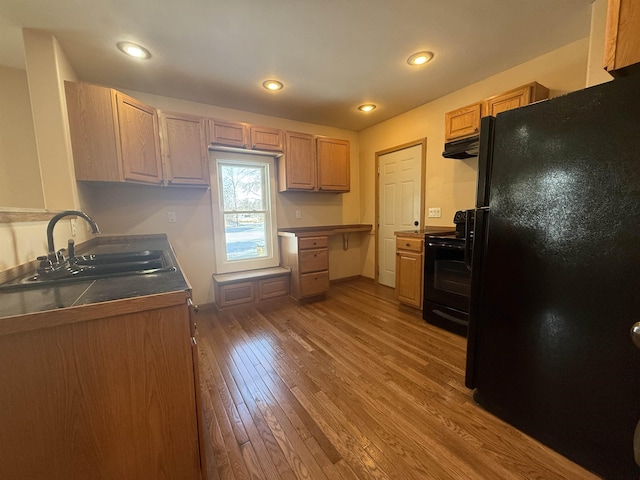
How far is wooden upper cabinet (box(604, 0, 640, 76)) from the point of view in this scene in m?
0.92

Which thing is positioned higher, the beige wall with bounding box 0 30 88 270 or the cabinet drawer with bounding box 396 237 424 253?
the beige wall with bounding box 0 30 88 270

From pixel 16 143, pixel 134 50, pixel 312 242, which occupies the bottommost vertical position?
pixel 312 242

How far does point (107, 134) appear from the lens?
2.14 m

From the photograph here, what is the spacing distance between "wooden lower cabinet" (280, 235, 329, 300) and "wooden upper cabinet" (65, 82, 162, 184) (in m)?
1.77

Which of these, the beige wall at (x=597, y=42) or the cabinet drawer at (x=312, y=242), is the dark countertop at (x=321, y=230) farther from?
the beige wall at (x=597, y=42)

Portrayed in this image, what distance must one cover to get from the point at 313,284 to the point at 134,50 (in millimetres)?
2883

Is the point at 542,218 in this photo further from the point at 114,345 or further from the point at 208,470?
the point at 208,470

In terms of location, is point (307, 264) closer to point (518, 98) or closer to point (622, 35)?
point (518, 98)

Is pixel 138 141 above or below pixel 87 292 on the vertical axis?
above

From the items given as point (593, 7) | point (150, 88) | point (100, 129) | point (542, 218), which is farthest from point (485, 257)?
point (150, 88)

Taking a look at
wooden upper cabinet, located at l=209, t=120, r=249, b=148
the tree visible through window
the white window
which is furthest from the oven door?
wooden upper cabinet, located at l=209, t=120, r=249, b=148

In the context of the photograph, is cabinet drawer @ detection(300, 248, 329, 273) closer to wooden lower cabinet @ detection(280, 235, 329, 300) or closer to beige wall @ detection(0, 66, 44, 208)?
wooden lower cabinet @ detection(280, 235, 329, 300)

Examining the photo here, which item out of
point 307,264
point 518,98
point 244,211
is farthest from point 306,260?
point 518,98

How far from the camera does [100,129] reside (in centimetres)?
211
